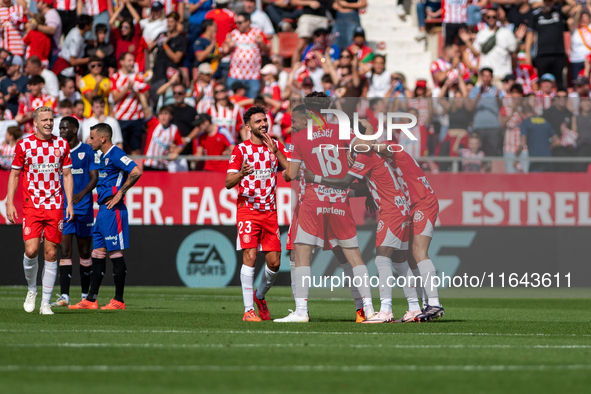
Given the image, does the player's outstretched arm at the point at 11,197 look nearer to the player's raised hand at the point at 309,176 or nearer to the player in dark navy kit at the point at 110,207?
the player in dark navy kit at the point at 110,207

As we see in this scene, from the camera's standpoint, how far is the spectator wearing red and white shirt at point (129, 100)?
57.7 ft

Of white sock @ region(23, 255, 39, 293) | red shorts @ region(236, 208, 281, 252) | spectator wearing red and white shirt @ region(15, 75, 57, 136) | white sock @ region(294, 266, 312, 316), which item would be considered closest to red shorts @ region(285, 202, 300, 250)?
red shorts @ region(236, 208, 281, 252)

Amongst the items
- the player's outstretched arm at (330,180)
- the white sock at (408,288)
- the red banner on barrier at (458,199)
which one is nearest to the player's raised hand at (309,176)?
the player's outstretched arm at (330,180)

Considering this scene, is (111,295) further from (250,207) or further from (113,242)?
(250,207)

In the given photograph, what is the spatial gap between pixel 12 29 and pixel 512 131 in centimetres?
1110

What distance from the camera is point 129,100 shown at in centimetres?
1788

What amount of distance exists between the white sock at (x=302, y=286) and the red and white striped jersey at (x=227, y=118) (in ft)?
26.6

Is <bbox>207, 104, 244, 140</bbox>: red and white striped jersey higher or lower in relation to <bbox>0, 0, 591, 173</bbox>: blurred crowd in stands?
lower

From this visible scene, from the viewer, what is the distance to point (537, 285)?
12953 mm

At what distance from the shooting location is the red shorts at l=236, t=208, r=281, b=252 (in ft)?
32.2

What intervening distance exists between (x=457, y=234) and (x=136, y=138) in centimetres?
693

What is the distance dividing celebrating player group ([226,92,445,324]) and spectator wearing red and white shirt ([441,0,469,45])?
11285mm

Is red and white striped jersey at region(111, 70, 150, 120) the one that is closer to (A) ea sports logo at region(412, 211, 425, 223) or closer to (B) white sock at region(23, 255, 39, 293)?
(B) white sock at region(23, 255, 39, 293)

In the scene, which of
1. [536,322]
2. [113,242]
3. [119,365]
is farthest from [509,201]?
[119,365]
